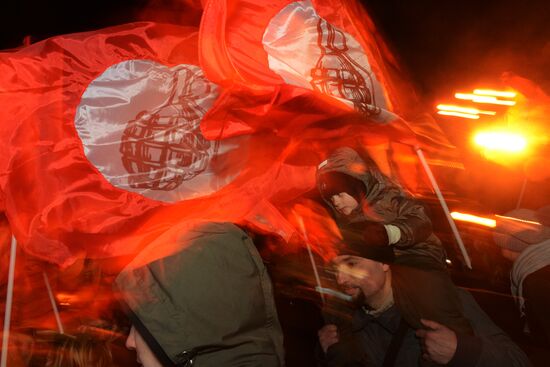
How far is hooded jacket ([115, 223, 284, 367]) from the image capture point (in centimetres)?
147

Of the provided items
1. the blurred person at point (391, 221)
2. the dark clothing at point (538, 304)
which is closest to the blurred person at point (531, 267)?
the dark clothing at point (538, 304)

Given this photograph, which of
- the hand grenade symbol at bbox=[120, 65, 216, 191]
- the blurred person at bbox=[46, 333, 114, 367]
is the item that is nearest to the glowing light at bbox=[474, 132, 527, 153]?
the hand grenade symbol at bbox=[120, 65, 216, 191]

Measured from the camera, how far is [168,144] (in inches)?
94.9

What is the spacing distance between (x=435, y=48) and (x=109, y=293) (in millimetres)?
5379

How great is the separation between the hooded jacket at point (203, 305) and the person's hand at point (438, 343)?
70cm

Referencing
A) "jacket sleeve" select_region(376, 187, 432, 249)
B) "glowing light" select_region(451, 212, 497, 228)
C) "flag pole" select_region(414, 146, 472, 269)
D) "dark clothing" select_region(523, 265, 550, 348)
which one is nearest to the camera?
"dark clothing" select_region(523, 265, 550, 348)

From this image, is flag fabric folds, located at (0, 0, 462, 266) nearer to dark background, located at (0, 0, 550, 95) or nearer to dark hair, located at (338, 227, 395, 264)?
dark hair, located at (338, 227, 395, 264)

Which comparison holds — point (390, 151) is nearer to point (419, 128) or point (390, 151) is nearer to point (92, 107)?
point (419, 128)

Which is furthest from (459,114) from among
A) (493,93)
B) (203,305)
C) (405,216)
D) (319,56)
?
(203,305)

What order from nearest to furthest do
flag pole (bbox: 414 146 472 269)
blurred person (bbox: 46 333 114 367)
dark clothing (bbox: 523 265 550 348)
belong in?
dark clothing (bbox: 523 265 550 348)
blurred person (bbox: 46 333 114 367)
flag pole (bbox: 414 146 472 269)

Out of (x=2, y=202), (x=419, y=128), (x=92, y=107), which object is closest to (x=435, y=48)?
(x=419, y=128)

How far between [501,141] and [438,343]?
5.64 ft

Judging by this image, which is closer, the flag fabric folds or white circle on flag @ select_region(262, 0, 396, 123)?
the flag fabric folds

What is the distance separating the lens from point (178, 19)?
212 inches
